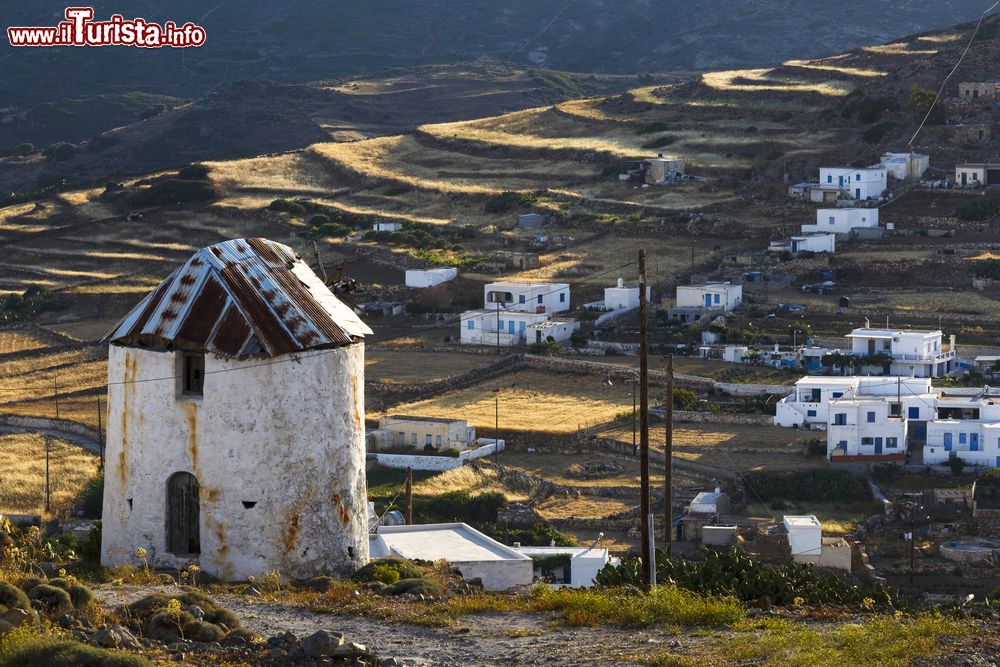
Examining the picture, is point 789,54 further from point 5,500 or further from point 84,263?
point 5,500

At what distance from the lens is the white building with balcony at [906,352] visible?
54281mm

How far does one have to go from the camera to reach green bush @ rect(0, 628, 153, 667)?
12781 millimetres

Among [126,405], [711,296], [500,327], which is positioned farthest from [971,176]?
[126,405]

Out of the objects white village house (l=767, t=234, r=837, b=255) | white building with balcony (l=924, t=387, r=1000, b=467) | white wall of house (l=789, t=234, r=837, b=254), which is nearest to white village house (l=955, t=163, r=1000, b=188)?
white village house (l=767, t=234, r=837, b=255)

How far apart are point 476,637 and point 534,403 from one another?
37717 millimetres

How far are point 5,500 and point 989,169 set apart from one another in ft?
171

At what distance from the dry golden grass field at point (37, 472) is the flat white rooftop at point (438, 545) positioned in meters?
14.7

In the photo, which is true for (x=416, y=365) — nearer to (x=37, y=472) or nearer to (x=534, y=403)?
(x=534, y=403)

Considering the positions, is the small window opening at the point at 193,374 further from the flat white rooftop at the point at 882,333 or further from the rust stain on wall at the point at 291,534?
the flat white rooftop at the point at 882,333

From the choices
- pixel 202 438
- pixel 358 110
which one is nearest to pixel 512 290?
pixel 202 438

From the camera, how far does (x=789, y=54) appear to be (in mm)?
176250

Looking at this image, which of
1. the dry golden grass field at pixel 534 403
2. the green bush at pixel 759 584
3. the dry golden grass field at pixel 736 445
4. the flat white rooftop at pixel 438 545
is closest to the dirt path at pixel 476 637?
the green bush at pixel 759 584

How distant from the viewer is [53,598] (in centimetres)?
1528

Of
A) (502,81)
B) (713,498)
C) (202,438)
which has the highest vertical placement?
(502,81)
